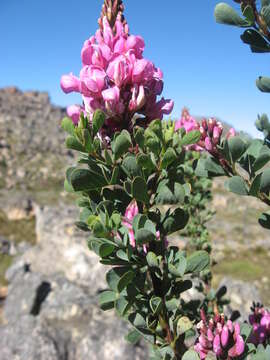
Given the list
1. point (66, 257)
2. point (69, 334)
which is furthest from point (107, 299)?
point (66, 257)

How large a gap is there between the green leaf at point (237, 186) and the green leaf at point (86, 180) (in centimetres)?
41

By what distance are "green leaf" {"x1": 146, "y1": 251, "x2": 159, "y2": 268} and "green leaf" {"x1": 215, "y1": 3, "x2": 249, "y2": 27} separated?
806 mm

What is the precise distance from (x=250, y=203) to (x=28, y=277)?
27149 millimetres

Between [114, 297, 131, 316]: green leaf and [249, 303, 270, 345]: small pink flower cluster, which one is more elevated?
[114, 297, 131, 316]: green leaf

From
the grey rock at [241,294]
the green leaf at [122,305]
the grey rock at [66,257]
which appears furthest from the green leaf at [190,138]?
the grey rock at [66,257]

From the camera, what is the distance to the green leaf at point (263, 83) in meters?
1.13

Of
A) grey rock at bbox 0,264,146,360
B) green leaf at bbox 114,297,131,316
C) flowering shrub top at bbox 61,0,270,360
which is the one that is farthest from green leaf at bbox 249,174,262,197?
grey rock at bbox 0,264,146,360

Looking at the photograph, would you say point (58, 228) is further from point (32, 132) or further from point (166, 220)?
point (32, 132)

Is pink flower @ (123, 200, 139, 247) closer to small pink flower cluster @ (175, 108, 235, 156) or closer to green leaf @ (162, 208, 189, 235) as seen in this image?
green leaf @ (162, 208, 189, 235)

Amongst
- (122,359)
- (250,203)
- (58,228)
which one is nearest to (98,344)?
(122,359)

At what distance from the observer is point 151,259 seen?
1.03 metres

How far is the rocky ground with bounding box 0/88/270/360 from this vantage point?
478cm

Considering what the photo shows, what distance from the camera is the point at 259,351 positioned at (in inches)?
39.9

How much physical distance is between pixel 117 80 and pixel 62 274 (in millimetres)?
7918
